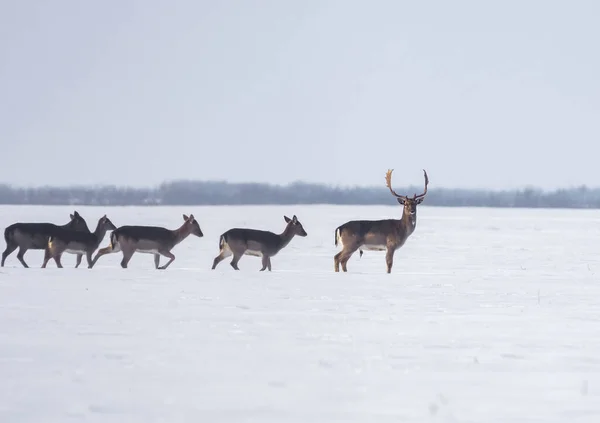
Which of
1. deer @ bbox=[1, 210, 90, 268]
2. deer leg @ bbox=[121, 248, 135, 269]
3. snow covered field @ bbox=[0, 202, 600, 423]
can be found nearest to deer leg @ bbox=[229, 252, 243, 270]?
snow covered field @ bbox=[0, 202, 600, 423]

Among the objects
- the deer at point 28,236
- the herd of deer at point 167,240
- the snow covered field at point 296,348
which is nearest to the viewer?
the snow covered field at point 296,348

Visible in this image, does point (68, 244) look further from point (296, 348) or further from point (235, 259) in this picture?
point (296, 348)

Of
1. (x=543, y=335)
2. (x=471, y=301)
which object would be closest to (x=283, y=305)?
(x=471, y=301)

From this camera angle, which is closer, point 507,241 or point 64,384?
point 64,384

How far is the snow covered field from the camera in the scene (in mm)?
6402

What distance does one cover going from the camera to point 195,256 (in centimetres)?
2425

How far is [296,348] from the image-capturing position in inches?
349

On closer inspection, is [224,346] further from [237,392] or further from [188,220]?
[188,220]

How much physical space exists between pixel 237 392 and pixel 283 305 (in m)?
5.84

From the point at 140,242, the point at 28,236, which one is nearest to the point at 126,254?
the point at 140,242

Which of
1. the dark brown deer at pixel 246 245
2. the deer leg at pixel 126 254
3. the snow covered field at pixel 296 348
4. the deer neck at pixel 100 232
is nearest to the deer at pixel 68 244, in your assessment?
the deer neck at pixel 100 232

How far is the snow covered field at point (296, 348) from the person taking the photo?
640cm

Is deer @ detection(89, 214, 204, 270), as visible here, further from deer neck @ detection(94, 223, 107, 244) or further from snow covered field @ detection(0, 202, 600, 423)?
snow covered field @ detection(0, 202, 600, 423)

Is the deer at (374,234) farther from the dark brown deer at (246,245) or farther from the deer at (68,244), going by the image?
the deer at (68,244)
